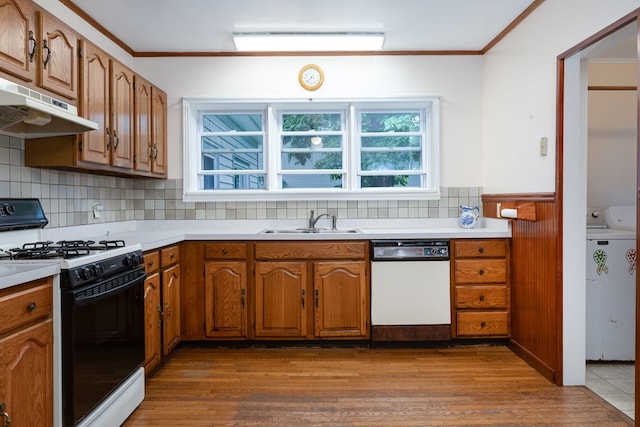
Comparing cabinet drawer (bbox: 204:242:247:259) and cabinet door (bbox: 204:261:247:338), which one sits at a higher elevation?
cabinet drawer (bbox: 204:242:247:259)

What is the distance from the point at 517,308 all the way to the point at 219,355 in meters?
2.23

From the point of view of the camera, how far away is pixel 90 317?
1.86 metres

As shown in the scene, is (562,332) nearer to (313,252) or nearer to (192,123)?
(313,252)

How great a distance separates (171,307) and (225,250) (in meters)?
0.55

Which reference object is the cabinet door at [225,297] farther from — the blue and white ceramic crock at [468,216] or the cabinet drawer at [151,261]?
the blue and white ceramic crock at [468,216]

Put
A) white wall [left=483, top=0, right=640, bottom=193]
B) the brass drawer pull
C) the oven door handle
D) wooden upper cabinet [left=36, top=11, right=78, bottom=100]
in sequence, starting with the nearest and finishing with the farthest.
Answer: the brass drawer pull → the oven door handle → wooden upper cabinet [left=36, top=11, right=78, bottom=100] → white wall [left=483, top=0, right=640, bottom=193]

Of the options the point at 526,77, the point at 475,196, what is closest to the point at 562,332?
the point at 475,196

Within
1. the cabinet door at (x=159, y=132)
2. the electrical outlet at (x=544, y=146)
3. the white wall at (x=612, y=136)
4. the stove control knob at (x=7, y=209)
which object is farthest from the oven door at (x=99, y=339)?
the white wall at (x=612, y=136)

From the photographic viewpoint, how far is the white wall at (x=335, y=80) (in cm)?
369

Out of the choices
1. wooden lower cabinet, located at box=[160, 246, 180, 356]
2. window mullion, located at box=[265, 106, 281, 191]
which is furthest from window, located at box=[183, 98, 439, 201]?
wooden lower cabinet, located at box=[160, 246, 180, 356]

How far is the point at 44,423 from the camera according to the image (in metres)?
1.62

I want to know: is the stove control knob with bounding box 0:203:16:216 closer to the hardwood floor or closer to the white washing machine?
the hardwood floor

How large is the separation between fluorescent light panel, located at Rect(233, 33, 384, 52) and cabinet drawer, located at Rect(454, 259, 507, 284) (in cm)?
187

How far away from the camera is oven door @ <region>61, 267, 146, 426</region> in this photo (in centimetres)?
172
